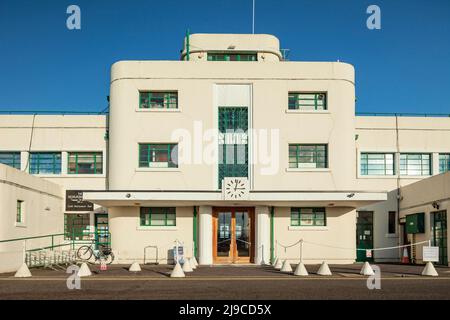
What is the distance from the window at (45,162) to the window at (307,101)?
12421mm

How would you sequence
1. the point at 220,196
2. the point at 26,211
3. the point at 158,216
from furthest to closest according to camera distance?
the point at 158,216 < the point at 26,211 < the point at 220,196

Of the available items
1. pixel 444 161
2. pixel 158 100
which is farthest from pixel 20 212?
pixel 444 161

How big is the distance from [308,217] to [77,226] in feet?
39.5

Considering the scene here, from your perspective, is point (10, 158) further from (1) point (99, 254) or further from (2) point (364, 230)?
(2) point (364, 230)

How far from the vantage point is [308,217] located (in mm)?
28344

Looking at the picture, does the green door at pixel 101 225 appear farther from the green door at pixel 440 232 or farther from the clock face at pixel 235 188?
the green door at pixel 440 232

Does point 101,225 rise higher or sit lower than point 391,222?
lower

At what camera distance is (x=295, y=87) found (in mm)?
28469

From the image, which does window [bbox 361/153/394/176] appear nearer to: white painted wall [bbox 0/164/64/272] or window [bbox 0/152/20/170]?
white painted wall [bbox 0/164/64/272]

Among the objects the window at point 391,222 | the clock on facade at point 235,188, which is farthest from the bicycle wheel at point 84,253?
the window at point 391,222

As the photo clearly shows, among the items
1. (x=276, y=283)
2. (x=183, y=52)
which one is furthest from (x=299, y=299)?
(x=183, y=52)

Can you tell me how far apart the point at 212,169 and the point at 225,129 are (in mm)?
2019
